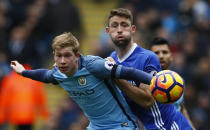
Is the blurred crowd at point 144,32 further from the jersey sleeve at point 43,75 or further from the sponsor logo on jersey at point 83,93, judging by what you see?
the sponsor logo on jersey at point 83,93

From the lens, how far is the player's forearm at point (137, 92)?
23.1 feet

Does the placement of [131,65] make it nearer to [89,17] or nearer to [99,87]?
[99,87]

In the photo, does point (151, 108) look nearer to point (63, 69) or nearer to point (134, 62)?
point (134, 62)

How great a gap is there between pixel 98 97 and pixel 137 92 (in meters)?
0.49

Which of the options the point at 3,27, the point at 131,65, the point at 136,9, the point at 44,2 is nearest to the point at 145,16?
the point at 136,9

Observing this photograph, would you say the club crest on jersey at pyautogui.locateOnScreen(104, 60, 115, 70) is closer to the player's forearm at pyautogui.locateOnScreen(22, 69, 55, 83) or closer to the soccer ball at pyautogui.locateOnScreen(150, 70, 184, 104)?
the soccer ball at pyautogui.locateOnScreen(150, 70, 184, 104)

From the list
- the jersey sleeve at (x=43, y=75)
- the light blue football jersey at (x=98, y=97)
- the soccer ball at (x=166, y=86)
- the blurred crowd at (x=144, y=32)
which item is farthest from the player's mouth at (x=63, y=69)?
the blurred crowd at (x=144, y=32)

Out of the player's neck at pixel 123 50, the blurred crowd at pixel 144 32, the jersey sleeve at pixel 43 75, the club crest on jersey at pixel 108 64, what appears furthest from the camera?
the blurred crowd at pixel 144 32

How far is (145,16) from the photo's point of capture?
46.7 ft

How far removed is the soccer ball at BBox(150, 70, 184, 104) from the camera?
21.2 ft

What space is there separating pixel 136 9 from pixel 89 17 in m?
2.36

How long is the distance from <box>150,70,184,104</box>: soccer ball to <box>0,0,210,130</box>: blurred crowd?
6228 millimetres

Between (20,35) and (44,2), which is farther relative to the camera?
(44,2)

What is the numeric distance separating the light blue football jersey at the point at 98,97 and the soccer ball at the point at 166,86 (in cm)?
71
